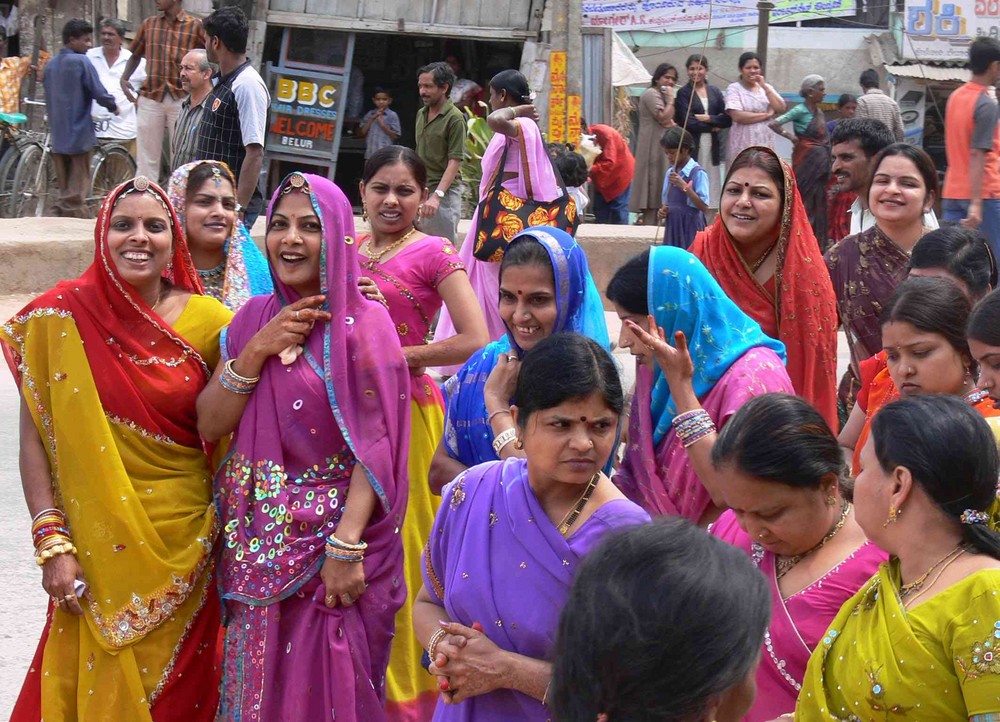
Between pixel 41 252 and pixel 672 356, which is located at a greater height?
pixel 672 356

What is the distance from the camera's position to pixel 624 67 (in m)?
15.4

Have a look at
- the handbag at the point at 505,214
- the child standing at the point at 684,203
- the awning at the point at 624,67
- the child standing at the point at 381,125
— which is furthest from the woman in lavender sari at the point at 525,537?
the awning at the point at 624,67

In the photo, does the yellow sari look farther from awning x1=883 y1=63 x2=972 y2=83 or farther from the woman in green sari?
awning x1=883 y1=63 x2=972 y2=83

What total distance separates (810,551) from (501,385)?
3.34 ft

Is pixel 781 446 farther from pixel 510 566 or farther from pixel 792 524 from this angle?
pixel 510 566

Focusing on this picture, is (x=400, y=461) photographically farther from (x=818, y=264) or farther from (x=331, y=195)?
(x=818, y=264)

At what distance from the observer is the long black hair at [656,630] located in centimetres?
150

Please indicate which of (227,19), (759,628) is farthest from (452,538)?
(227,19)

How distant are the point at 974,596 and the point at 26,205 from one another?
1110 centimetres

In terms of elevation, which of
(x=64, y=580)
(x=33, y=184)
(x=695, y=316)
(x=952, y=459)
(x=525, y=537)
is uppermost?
(x=33, y=184)

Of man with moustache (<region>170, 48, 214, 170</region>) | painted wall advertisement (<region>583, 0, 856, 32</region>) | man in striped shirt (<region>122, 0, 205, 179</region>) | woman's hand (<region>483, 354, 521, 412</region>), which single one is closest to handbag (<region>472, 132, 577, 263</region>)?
man with moustache (<region>170, 48, 214, 170</region>)

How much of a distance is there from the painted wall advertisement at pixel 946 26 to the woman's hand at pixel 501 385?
14.4 meters

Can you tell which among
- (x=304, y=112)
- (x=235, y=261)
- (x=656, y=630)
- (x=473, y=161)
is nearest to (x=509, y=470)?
(x=656, y=630)

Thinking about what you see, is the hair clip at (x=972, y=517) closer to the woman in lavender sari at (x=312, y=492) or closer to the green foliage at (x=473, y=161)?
the woman in lavender sari at (x=312, y=492)
